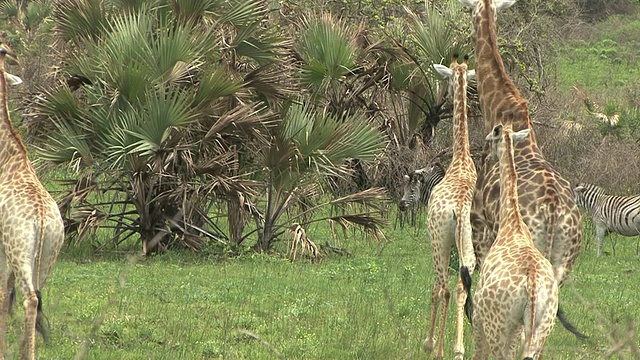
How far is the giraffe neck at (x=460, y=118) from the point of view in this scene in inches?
326

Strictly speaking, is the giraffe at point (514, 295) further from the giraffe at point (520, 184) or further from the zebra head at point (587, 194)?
the zebra head at point (587, 194)

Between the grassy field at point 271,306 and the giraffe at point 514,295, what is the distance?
2.03ft

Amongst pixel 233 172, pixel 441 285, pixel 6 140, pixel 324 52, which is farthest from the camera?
pixel 324 52

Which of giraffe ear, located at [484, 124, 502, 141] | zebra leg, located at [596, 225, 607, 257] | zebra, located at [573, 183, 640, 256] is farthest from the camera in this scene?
zebra leg, located at [596, 225, 607, 257]

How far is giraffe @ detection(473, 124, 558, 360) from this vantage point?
5.03m

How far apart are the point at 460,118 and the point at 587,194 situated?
8490 millimetres

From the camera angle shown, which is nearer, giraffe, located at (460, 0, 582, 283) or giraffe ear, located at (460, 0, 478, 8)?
giraffe, located at (460, 0, 582, 283)

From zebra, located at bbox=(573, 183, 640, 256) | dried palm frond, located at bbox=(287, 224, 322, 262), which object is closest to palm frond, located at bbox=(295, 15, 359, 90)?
dried palm frond, located at bbox=(287, 224, 322, 262)

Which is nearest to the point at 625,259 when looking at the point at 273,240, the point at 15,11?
the point at 273,240

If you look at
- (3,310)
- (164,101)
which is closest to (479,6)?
(3,310)

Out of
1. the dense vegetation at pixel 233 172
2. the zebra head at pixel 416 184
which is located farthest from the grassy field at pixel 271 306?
the zebra head at pixel 416 184

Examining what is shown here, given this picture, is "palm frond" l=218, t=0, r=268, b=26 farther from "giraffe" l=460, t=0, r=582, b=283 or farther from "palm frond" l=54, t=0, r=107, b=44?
"giraffe" l=460, t=0, r=582, b=283

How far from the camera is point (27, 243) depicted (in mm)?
6812

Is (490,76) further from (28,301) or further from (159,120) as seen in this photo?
(159,120)
